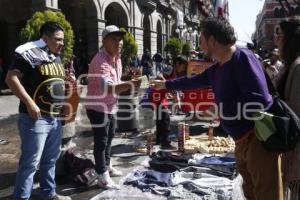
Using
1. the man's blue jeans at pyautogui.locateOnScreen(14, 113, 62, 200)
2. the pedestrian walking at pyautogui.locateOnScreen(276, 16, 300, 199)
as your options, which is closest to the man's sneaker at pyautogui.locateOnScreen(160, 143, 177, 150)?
the man's blue jeans at pyautogui.locateOnScreen(14, 113, 62, 200)

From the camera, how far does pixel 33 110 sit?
4.02 m

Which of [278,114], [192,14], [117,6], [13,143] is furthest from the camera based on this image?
[192,14]

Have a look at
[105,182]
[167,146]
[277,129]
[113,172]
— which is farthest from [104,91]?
[167,146]

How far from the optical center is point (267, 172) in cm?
311

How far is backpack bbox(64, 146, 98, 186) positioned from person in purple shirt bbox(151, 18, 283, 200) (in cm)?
253

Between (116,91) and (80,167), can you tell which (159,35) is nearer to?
(80,167)

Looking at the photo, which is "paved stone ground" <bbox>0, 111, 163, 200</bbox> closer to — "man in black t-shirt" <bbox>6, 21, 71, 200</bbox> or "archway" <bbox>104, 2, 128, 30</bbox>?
"man in black t-shirt" <bbox>6, 21, 71, 200</bbox>

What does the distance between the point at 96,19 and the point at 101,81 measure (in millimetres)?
17908

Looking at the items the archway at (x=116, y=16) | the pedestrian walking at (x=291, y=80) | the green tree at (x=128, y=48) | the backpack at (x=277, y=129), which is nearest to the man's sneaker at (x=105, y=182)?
the pedestrian walking at (x=291, y=80)

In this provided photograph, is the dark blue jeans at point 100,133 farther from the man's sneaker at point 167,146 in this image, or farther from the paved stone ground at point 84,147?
the man's sneaker at point 167,146

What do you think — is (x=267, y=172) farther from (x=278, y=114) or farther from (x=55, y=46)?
(x=55, y=46)

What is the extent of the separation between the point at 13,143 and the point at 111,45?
4138 millimetres

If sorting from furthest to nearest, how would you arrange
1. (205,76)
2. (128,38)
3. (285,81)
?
1. (128,38)
2. (205,76)
3. (285,81)

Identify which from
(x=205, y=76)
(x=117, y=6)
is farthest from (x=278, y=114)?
(x=117, y=6)
